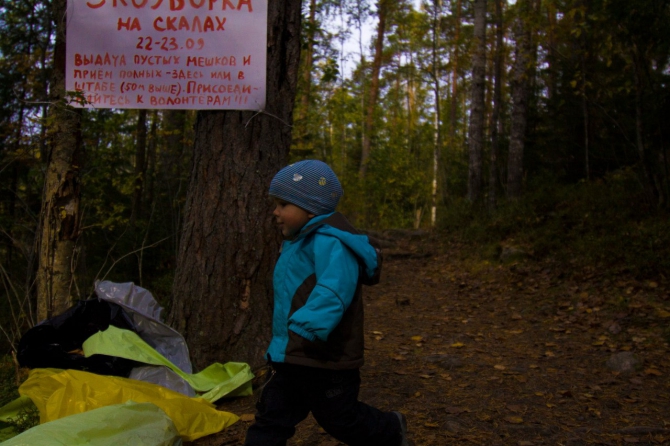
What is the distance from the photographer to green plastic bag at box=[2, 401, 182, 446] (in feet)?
8.39

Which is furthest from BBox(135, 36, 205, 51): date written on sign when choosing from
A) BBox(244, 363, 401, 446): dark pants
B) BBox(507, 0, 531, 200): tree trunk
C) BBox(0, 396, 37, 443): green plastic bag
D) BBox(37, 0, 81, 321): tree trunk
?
BBox(507, 0, 531, 200): tree trunk

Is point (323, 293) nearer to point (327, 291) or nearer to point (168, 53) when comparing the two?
point (327, 291)

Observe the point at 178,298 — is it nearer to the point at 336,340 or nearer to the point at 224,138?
the point at 224,138

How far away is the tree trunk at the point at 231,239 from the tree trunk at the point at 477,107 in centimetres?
976

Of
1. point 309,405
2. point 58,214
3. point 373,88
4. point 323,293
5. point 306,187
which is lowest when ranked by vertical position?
point 309,405

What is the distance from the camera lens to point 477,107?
1341 centimetres

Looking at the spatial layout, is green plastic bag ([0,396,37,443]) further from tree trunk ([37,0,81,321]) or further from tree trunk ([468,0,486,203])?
tree trunk ([468,0,486,203])

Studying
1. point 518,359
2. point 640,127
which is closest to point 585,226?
point 640,127

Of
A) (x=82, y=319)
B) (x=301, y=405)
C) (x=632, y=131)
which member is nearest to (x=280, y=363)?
(x=301, y=405)

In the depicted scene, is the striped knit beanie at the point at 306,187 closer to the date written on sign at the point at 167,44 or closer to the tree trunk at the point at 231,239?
the tree trunk at the point at 231,239

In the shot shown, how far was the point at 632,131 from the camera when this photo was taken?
9.79m

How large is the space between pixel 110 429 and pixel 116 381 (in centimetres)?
57

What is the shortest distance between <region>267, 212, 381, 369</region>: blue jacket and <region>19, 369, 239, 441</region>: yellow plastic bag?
1.07 m

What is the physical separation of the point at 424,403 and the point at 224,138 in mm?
2199
